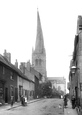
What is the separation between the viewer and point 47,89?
94.4 metres

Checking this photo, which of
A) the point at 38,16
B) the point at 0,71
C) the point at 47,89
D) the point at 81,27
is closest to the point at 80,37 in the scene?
the point at 81,27

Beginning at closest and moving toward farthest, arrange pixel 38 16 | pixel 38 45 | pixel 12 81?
pixel 12 81 → pixel 38 16 → pixel 38 45

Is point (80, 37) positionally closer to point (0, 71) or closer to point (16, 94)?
point (0, 71)

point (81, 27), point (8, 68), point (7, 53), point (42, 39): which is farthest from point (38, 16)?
point (81, 27)

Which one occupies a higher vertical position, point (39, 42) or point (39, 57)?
point (39, 42)

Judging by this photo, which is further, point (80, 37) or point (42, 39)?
point (42, 39)

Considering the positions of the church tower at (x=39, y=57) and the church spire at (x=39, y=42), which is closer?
the church spire at (x=39, y=42)

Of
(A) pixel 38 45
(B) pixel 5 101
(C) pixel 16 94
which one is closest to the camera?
(B) pixel 5 101

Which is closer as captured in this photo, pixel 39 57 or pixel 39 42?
pixel 39 42

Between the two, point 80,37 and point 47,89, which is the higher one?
point 80,37

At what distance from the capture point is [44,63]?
14388 centimetres

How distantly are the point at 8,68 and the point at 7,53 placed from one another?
904 centimetres

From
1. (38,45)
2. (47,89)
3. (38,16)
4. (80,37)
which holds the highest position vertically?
(38,16)

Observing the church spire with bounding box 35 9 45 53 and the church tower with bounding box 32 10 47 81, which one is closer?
the church spire with bounding box 35 9 45 53
